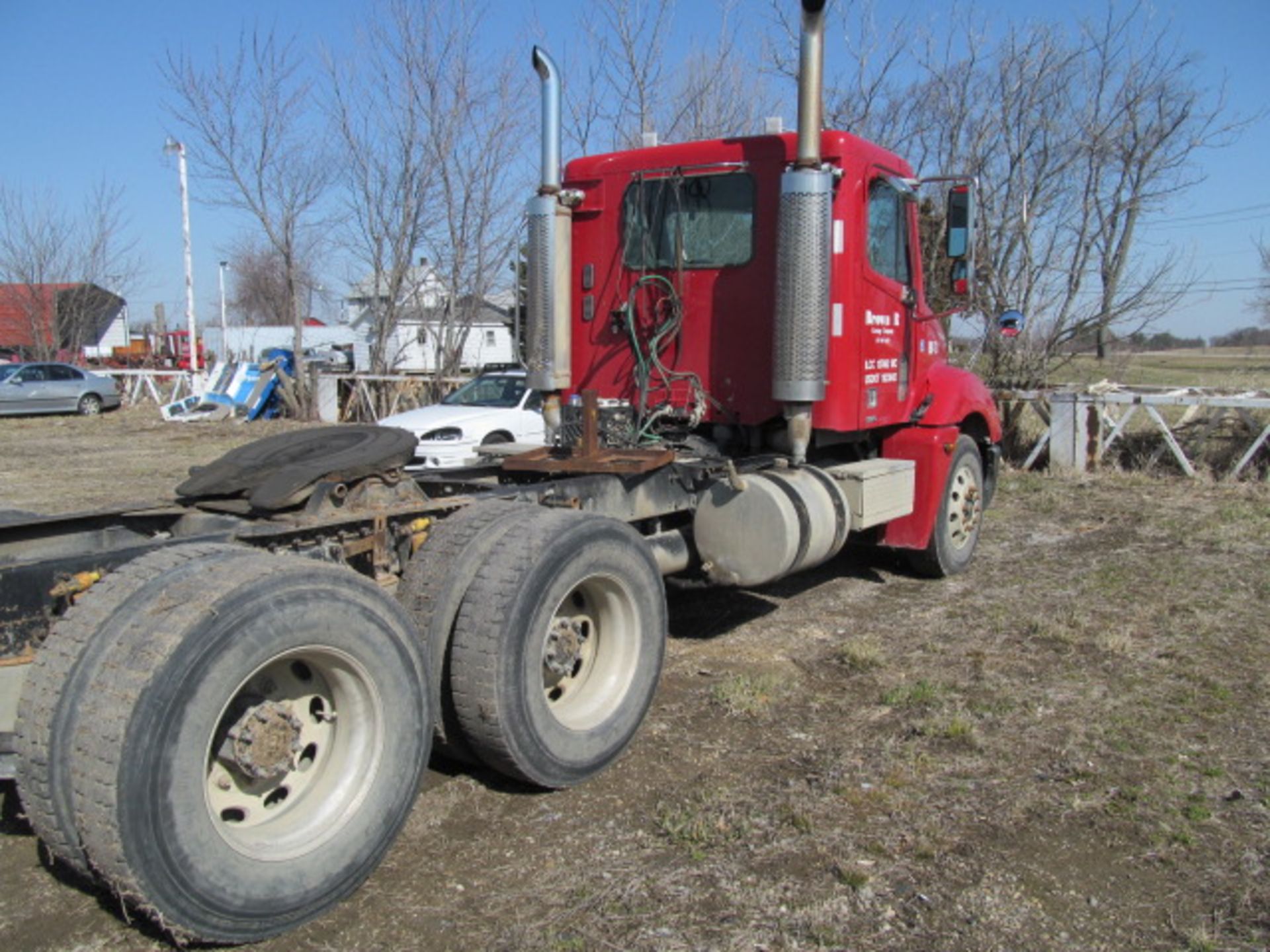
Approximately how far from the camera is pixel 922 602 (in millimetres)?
7012

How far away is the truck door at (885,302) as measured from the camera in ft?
20.4

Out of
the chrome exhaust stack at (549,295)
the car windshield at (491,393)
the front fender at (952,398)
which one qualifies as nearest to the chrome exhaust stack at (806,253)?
the chrome exhaust stack at (549,295)

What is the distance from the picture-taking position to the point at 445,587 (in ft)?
12.2

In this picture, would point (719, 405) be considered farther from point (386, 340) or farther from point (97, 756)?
point (386, 340)

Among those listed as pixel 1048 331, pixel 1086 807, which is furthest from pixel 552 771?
pixel 1048 331

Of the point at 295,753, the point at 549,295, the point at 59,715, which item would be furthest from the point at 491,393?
the point at 59,715

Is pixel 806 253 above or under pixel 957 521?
above

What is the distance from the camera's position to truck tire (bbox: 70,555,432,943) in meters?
2.52

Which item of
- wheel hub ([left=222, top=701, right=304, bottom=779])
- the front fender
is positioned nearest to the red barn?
the front fender

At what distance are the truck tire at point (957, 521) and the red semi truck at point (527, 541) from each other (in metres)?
0.04

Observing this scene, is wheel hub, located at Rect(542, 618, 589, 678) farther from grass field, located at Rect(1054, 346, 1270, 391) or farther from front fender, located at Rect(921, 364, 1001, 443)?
grass field, located at Rect(1054, 346, 1270, 391)

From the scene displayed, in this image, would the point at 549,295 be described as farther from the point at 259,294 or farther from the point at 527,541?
the point at 259,294

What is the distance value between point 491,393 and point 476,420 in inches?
45.0

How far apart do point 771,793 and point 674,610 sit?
9.60ft
